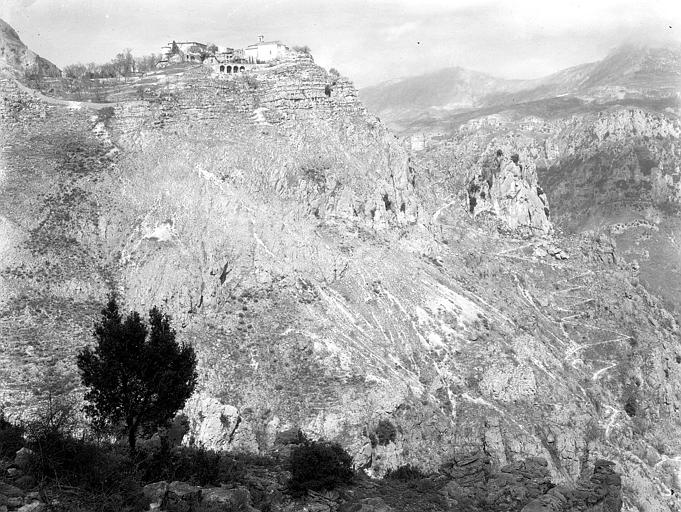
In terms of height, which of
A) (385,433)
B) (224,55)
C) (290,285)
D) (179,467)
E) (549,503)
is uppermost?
(224,55)

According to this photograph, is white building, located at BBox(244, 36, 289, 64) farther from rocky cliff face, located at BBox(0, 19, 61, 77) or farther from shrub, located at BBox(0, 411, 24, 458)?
shrub, located at BBox(0, 411, 24, 458)

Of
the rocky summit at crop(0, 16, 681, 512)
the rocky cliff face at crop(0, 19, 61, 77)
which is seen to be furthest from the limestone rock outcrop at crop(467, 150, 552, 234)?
the rocky cliff face at crop(0, 19, 61, 77)

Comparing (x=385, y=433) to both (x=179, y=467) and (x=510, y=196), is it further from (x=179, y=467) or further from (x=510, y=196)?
(x=510, y=196)

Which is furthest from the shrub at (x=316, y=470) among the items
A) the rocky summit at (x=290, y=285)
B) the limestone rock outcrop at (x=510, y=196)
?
the limestone rock outcrop at (x=510, y=196)

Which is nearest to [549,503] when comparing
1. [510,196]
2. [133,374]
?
[133,374]

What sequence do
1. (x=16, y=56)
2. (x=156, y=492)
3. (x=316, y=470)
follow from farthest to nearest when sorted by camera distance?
(x=16, y=56), (x=316, y=470), (x=156, y=492)

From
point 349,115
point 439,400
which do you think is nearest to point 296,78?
point 349,115
